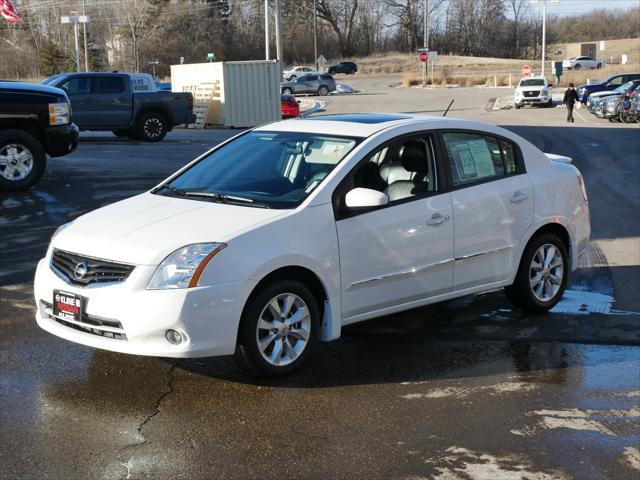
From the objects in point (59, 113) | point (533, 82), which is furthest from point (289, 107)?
point (59, 113)

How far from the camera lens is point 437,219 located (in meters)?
6.29

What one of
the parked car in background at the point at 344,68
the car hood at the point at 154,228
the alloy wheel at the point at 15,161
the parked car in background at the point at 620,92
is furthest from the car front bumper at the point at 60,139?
the parked car in background at the point at 344,68

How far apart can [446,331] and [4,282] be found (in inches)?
163

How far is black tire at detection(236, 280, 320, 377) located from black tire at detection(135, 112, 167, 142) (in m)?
20.0

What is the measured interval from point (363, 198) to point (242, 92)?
27.8 metres

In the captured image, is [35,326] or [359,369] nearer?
[359,369]

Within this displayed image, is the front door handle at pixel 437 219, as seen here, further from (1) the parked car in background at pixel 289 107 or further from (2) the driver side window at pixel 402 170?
(1) the parked car in background at pixel 289 107

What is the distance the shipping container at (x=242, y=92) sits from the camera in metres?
32.6

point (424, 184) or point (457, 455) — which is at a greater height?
point (424, 184)

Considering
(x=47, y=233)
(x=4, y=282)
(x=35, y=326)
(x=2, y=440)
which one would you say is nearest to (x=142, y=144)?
(x=47, y=233)

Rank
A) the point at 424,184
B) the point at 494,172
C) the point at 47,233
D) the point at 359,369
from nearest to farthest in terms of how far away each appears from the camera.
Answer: the point at 359,369, the point at 424,184, the point at 494,172, the point at 47,233

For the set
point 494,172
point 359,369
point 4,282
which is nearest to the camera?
point 359,369

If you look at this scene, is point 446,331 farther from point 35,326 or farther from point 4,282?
point 4,282

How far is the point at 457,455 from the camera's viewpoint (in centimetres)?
446
